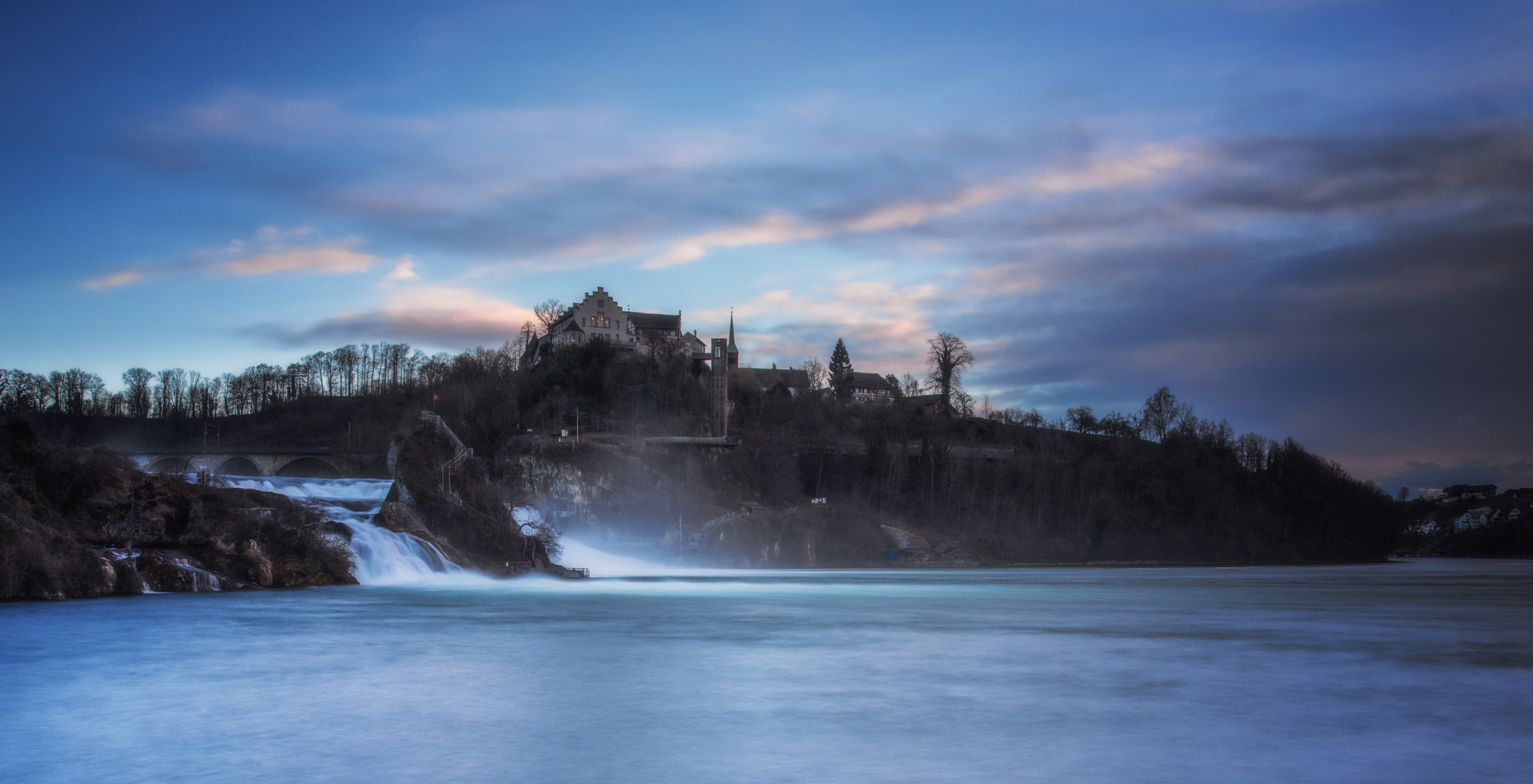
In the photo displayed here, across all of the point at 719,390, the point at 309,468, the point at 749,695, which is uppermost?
the point at 719,390

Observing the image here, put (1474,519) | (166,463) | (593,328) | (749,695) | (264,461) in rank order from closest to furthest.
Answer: (749,695), (166,463), (264,461), (593,328), (1474,519)

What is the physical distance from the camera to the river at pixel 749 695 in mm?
9500

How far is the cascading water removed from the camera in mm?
39531

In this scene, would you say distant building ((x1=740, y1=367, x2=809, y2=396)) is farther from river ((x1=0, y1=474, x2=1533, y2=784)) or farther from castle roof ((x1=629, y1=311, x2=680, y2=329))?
river ((x1=0, y1=474, x2=1533, y2=784))

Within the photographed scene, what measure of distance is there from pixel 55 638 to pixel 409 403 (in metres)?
90.9

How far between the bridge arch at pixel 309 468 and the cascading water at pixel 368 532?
145 feet

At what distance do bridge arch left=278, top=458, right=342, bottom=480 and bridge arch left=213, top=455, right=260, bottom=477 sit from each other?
6.99 ft

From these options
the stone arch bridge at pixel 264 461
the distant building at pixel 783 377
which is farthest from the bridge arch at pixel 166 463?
the distant building at pixel 783 377

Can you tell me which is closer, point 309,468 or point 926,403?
point 309,468

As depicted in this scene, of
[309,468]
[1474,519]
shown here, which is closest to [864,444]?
[309,468]

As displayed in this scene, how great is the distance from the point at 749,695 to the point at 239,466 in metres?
89.7

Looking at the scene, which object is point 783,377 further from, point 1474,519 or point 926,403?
point 1474,519

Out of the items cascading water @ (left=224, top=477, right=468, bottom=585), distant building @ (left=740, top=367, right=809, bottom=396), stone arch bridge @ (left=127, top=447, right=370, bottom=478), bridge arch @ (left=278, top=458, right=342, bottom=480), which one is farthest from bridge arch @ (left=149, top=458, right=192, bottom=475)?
Result: distant building @ (left=740, top=367, right=809, bottom=396)

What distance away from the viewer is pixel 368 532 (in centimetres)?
4088
